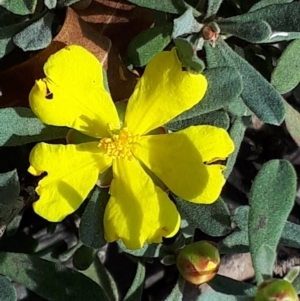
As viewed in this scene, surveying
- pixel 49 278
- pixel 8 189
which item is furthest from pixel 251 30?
pixel 49 278

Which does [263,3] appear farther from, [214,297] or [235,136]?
[214,297]

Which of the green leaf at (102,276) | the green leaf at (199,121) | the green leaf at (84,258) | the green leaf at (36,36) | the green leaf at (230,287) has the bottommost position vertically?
the green leaf at (102,276)

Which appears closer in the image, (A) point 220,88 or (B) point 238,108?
(A) point 220,88

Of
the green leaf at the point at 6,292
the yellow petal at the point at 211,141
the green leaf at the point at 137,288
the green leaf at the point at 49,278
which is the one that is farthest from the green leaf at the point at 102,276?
the yellow petal at the point at 211,141

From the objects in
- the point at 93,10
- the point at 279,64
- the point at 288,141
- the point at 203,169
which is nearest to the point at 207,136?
the point at 203,169

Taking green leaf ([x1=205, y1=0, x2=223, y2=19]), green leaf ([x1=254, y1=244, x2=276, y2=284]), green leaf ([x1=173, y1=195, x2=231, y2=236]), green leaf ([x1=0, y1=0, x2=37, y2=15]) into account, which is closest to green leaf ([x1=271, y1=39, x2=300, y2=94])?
green leaf ([x1=205, y1=0, x2=223, y2=19])

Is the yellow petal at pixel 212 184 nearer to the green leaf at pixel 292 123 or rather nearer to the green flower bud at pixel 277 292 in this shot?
the green flower bud at pixel 277 292
